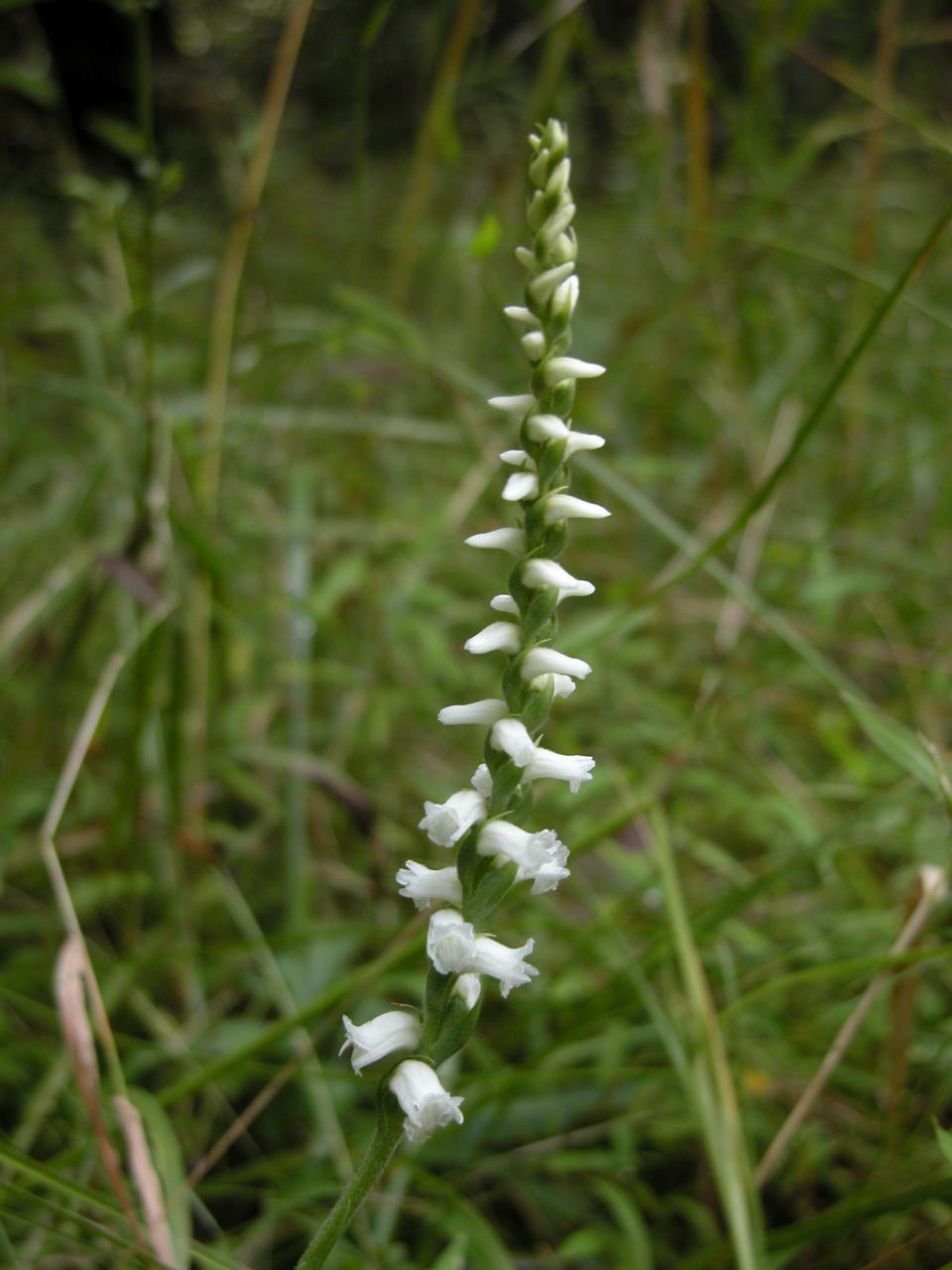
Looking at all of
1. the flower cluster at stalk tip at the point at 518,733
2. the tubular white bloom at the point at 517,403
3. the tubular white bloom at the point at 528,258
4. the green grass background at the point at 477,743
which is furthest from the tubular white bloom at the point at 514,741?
the green grass background at the point at 477,743

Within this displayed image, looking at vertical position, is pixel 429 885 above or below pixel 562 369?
below

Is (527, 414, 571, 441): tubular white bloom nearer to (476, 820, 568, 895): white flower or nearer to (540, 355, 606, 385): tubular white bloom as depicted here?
(540, 355, 606, 385): tubular white bloom

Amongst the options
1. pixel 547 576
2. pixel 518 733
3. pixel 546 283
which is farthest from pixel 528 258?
pixel 518 733

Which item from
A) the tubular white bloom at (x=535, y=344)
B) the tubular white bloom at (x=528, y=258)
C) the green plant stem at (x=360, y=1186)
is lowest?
the green plant stem at (x=360, y=1186)

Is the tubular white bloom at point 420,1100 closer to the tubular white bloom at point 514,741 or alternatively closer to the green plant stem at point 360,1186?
the green plant stem at point 360,1186

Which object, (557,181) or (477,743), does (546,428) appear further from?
(477,743)

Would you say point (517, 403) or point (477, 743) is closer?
point (517, 403)
